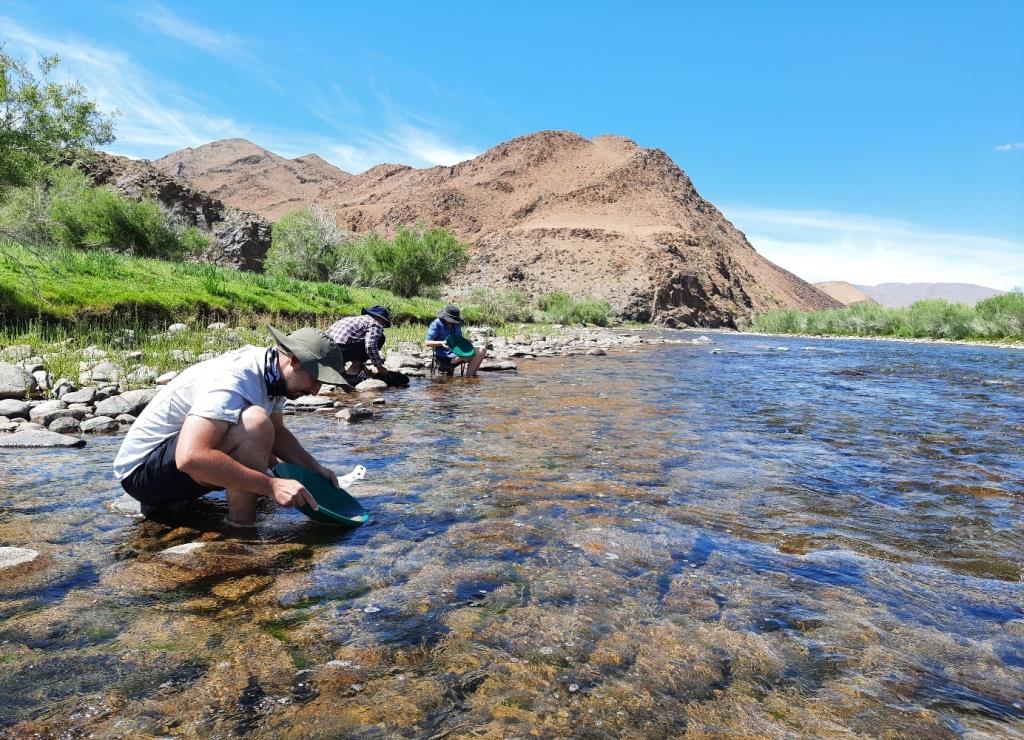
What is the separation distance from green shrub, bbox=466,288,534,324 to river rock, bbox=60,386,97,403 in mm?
28992

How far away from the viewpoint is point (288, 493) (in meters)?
3.70

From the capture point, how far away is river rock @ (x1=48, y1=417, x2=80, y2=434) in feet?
23.2

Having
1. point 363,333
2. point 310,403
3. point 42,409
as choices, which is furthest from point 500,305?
point 42,409

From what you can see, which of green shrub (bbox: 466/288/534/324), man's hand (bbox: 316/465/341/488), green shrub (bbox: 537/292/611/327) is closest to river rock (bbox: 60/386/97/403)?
man's hand (bbox: 316/465/341/488)

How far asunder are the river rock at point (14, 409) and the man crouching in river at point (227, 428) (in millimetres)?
4462

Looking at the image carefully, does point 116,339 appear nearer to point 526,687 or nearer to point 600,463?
point 600,463

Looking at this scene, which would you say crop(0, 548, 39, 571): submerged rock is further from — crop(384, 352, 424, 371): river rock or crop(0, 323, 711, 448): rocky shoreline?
crop(384, 352, 424, 371): river rock

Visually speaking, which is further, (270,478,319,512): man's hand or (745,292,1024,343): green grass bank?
(745,292,1024,343): green grass bank

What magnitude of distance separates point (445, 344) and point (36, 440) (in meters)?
8.32

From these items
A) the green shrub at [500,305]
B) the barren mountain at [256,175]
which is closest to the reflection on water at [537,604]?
the green shrub at [500,305]

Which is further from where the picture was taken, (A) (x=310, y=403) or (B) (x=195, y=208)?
(B) (x=195, y=208)

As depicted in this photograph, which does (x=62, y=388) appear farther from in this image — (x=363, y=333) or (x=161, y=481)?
(x=161, y=481)

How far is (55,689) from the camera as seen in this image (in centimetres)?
237

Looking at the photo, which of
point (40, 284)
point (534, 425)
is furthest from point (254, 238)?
point (534, 425)
